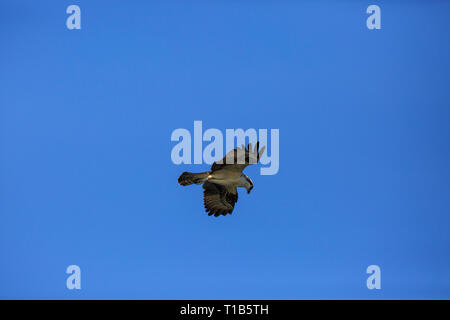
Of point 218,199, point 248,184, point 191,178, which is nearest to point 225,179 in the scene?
point 248,184

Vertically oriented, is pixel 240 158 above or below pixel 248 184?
above

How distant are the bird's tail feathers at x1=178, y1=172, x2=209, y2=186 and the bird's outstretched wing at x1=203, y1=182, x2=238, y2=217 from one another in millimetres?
430

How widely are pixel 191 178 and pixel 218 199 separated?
47.1 inches

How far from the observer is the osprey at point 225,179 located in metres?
10.1

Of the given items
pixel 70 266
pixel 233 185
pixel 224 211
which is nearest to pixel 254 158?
pixel 233 185

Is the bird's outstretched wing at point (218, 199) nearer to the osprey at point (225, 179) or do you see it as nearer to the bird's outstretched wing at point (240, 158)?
the osprey at point (225, 179)

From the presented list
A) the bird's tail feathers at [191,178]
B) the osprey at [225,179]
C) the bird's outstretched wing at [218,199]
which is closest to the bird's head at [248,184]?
the osprey at [225,179]

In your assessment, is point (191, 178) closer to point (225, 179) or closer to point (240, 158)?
point (225, 179)

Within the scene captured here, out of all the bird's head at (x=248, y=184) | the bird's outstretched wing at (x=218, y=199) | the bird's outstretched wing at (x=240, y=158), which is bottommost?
the bird's outstretched wing at (x=218, y=199)

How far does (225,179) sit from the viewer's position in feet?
35.7

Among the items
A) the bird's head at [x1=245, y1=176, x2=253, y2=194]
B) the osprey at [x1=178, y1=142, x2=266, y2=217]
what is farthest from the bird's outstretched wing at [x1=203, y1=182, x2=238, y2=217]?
the bird's head at [x1=245, y1=176, x2=253, y2=194]
